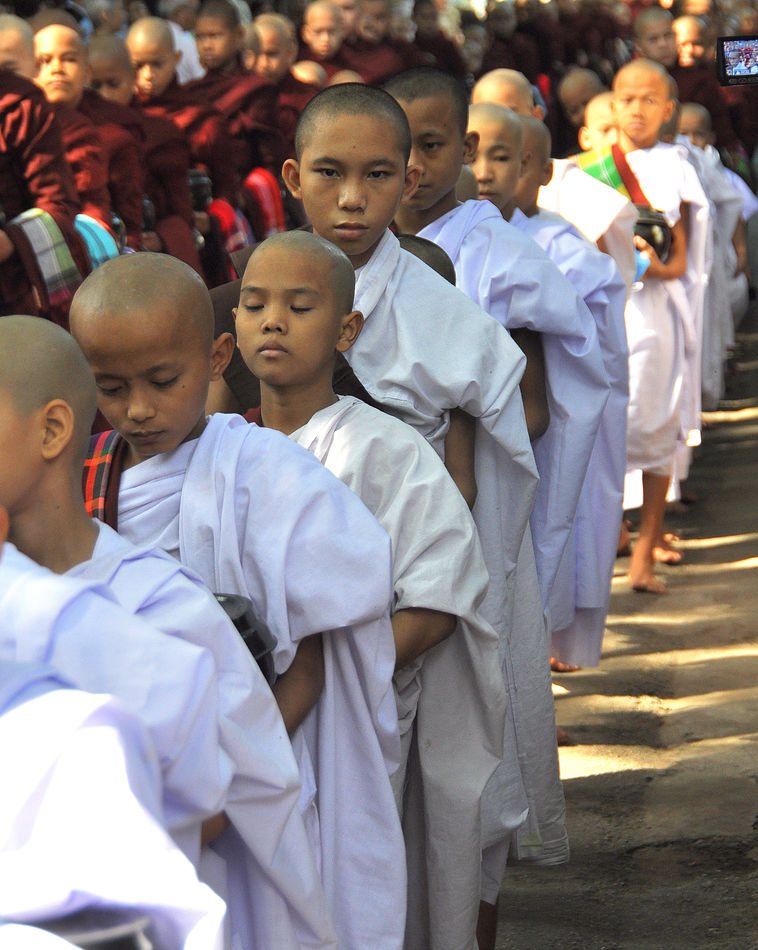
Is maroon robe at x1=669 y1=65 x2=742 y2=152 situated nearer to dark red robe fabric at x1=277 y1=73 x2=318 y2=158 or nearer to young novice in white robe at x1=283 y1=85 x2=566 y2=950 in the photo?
dark red robe fabric at x1=277 y1=73 x2=318 y2=158

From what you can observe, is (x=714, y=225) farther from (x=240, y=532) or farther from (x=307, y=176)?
(x=240, y=532)

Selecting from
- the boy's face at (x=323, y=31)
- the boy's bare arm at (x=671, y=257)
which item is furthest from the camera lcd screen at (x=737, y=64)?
the boy's face at (x=323, y=31)

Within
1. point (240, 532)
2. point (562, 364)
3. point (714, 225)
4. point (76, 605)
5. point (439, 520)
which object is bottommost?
point (714, 225)

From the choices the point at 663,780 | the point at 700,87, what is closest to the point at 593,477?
the point at 663,780

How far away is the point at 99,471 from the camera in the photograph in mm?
1961

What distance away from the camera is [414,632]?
7.53 ft

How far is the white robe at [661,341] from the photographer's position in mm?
5742

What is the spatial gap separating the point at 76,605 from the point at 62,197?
3.53 metres

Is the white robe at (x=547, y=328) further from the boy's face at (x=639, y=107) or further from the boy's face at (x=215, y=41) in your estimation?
the boy's face at (x=215, y=41)

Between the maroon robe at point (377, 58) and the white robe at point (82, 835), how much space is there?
8.11 m

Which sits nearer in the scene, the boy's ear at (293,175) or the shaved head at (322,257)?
the shaved head at (322,257)

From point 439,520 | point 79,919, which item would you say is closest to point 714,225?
point 439,520

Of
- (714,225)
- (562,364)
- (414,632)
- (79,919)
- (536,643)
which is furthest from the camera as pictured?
(714,225)

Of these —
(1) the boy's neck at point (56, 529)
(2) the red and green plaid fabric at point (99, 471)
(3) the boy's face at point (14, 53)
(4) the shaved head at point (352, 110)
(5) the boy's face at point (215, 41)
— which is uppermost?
(4) the shaved head at point (352, 110)
